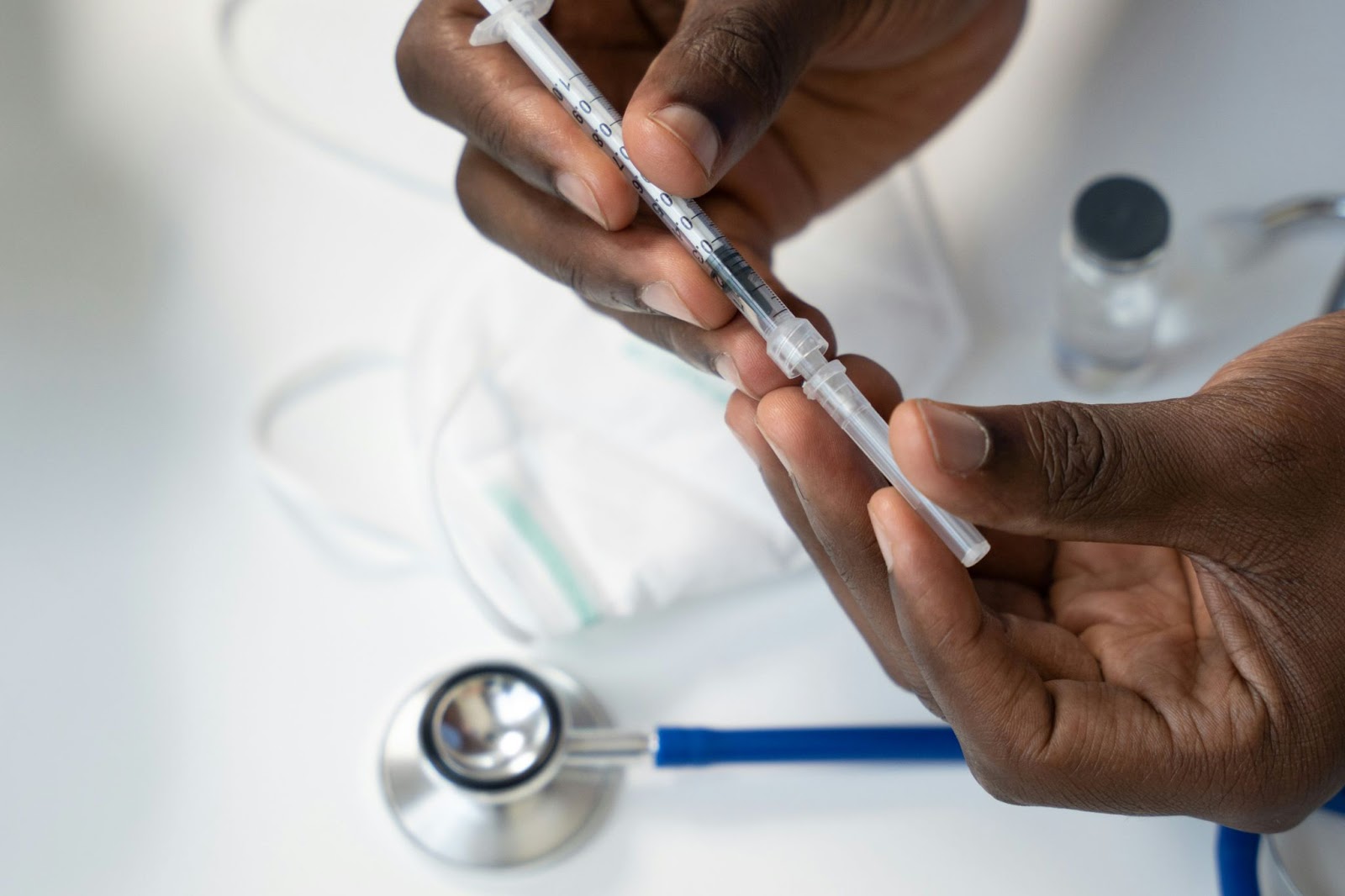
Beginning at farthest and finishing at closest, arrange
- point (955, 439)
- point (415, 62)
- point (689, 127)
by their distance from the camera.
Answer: point (415, 62)
point (689, 127)
point (955, 439)

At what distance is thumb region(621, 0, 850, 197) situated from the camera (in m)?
0.60

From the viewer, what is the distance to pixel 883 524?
1.74 ft

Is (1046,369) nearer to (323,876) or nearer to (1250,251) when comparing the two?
(1250,251)

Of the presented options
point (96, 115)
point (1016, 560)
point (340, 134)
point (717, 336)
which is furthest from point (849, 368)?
point (96, 115)

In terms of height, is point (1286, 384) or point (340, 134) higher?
point (340, 134)

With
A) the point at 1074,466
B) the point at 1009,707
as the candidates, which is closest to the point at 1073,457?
Result: the point at 1074,466

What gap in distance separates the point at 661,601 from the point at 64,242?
0.55 m

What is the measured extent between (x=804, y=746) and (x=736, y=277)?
0.27m

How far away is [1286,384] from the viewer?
1.83ft

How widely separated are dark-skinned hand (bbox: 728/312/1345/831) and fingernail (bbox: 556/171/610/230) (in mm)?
155

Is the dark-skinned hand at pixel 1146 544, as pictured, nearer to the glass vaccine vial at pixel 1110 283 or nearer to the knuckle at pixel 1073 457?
the knuckle at pixel 1073 457

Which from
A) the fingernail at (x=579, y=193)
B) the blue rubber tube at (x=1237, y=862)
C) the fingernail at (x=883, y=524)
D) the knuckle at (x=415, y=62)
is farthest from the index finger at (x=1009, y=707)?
the knuckle at (x=415, y=62)

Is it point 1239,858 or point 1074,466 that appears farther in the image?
point 1239,858

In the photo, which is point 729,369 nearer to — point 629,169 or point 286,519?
point 629,169
